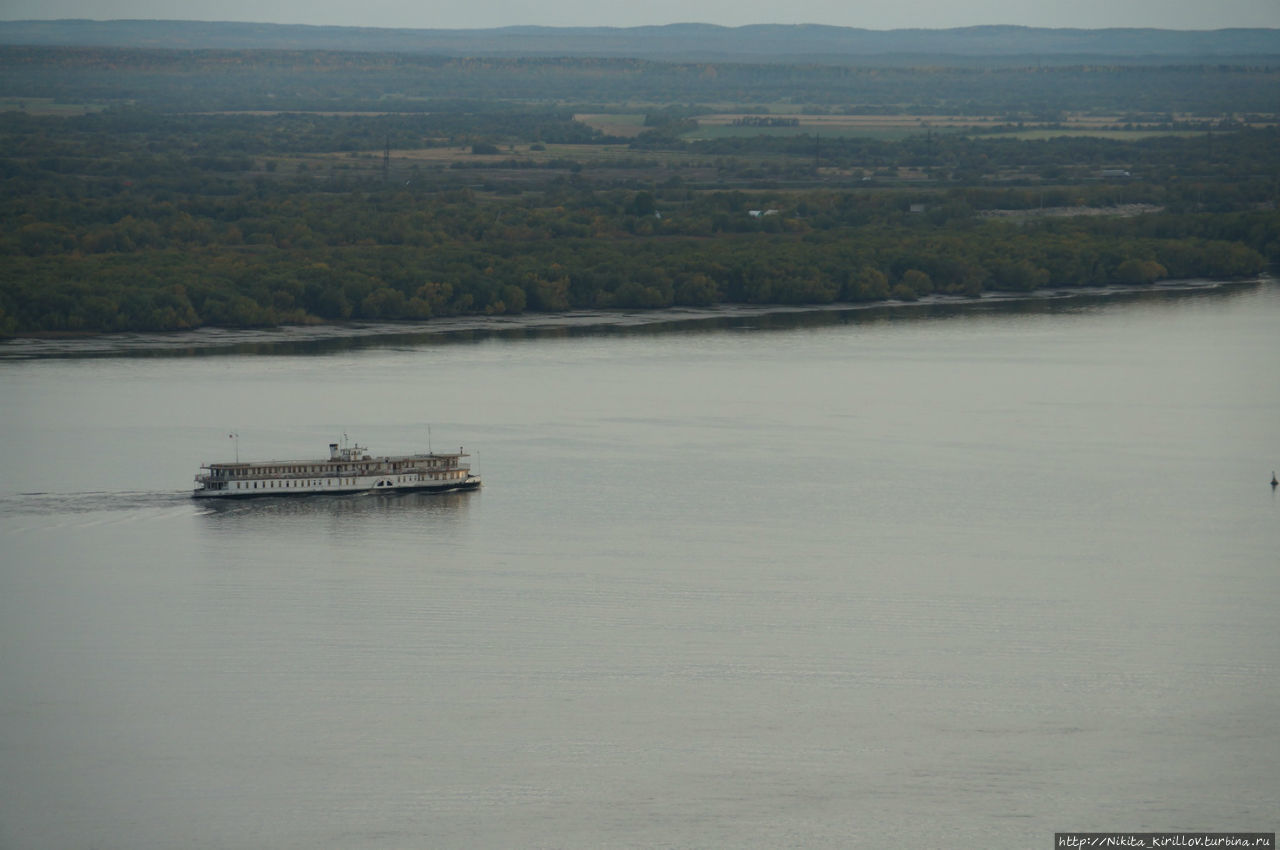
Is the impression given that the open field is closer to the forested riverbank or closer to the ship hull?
the forested riverbank

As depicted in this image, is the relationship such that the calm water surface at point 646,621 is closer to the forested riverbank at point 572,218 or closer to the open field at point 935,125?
the forested riverbank at point 572,218

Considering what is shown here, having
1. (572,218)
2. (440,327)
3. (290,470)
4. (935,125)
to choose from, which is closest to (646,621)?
(290,470)

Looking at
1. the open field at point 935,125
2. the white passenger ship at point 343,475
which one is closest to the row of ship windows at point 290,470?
the white passenger ship at point 343,475

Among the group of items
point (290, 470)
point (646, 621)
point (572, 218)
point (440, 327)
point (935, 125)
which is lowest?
point (646, 621)

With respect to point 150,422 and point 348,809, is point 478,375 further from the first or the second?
point 348,809

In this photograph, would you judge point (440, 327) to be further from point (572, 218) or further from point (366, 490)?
point (366, 490)

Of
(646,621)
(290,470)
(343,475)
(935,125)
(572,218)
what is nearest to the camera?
(646,621)
